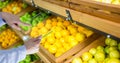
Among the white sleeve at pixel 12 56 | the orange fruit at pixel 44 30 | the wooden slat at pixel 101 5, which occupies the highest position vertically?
the wooden slat at pixel 101 5

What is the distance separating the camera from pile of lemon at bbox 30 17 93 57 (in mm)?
2475

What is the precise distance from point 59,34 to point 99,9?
47.5 inches

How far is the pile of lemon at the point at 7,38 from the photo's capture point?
3928mm

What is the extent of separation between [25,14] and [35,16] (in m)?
0.32

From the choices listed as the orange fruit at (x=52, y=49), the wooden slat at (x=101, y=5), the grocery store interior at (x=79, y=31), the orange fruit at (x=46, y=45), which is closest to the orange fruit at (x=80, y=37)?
the grocery store interior at (x=79, y=31)

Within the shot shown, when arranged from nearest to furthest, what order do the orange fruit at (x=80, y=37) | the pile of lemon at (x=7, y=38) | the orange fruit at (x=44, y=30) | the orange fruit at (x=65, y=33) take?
the orange fruit at (x=80, y=37), the orange fruit at (x=65, y=33), the orange fruit at (x=44, y=30), the pile of lemon at (x=7, y=38)

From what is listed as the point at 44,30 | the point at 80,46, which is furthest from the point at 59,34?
the point at 80,46

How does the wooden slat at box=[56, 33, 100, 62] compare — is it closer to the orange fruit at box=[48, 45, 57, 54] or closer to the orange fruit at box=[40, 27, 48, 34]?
the orange fruit at box=[48, 45, 57, 54]

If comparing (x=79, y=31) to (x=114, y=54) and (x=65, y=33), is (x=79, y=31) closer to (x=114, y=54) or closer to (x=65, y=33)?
(x=65, y=33)

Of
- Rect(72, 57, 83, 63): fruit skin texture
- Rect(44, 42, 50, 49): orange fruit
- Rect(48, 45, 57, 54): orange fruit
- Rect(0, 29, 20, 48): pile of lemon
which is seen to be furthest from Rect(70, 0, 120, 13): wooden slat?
Rect(0, 29, 20, 48): pile of lemon

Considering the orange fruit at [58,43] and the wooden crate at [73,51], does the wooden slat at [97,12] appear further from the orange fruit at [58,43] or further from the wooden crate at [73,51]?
the orange fruit at [58,43]

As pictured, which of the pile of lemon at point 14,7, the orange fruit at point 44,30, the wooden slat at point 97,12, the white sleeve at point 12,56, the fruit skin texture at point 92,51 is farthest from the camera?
the pile of lemon at point 14,7

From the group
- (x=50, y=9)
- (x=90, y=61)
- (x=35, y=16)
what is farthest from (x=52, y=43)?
(x=35, y=16)

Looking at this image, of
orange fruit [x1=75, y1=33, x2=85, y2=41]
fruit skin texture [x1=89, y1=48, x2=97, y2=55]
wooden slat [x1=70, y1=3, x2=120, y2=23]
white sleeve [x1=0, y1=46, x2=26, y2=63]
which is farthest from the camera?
orange fruit [x1=75, y1=33, x2=85, y2=41]
